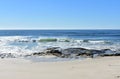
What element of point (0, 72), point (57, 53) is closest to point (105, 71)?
point (0, 72)

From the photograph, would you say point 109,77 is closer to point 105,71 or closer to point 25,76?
point 105,71

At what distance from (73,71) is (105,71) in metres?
1.23

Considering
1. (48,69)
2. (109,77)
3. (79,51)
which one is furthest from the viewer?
(79,51)

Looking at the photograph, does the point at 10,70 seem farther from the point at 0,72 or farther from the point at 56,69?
the point at 56,69

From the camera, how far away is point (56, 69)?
37.8 feet

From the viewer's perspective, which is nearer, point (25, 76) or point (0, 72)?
point (25, 76)

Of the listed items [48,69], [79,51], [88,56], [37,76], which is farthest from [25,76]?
[79,51]

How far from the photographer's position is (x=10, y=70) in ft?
36.4

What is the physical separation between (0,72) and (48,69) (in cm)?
199

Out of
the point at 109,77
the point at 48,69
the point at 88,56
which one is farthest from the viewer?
the point at 88,56

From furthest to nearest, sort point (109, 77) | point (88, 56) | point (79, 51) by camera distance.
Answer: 1. point (79, 51)
2. point (88, 56)
3. point (109, 77)

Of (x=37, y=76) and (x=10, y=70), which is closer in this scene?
(x=37, y=76)

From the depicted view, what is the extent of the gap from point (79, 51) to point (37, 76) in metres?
9.43

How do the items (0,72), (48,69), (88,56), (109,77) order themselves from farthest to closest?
(88,56) → (48,69) → (0,72) → (109,77)
